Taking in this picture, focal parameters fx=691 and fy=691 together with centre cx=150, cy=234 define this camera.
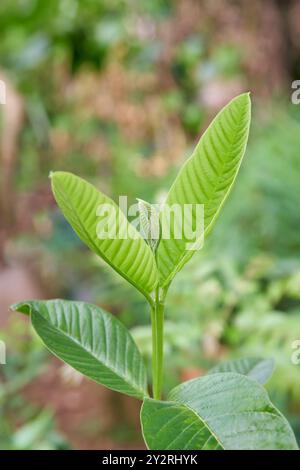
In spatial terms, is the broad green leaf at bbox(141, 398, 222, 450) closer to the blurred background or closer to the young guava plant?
the young guava plant

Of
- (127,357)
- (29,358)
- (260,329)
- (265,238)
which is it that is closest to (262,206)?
(265,238)

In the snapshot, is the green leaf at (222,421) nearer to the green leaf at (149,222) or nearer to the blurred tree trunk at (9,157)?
the green leaf at (149,222)

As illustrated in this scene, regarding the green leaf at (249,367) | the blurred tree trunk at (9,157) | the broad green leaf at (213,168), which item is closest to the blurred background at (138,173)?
the blurred tree trunk at (9,157)

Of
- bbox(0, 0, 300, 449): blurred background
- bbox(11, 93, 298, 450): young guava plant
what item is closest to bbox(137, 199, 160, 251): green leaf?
bbox(11, 93, 298, 450): young guava plant

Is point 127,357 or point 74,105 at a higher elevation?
point 74,105

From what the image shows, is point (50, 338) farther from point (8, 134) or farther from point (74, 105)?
point (74, 105)

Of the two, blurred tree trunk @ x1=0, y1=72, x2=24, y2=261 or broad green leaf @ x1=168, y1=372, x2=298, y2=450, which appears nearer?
broad green leaf @ x1=168, y1=372, x2=298, y2=450
